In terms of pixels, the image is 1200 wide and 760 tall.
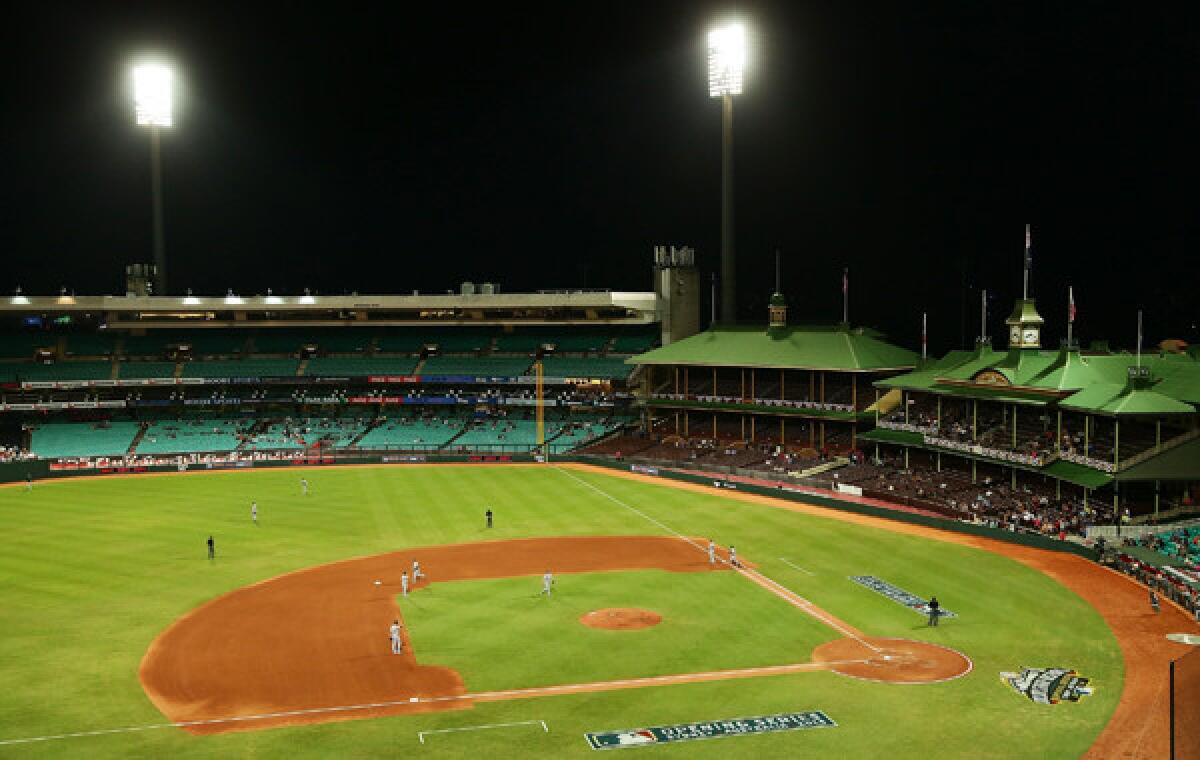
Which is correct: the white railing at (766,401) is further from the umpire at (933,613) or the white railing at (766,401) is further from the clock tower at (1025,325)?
the umpire at (933,613)

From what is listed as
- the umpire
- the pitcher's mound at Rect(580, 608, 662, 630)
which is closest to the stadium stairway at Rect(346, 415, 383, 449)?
Result: the pitcher's mound at Rect(580, 608, 662, 630)

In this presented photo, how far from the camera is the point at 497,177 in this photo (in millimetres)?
105188

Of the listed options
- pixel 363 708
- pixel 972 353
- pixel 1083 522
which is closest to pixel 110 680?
pixel 363 708

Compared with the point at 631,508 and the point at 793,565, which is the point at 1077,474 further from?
the point at 631,508

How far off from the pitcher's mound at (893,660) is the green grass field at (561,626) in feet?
2.05

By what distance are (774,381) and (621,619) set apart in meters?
44.6

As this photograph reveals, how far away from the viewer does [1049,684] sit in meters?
25.6

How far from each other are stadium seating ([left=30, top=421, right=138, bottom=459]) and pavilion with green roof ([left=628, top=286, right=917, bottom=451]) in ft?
142

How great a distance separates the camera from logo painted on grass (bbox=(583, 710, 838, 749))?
22453 mm

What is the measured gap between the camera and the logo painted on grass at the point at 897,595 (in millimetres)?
32750

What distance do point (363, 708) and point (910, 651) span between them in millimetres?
16218

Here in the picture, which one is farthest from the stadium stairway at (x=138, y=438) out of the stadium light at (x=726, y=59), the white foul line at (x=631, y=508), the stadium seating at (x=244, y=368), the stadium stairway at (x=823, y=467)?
the stadium light at (x=726, y=59)

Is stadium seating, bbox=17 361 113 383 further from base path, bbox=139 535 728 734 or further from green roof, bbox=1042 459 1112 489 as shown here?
green roof, bbox=1042 459 1112 489

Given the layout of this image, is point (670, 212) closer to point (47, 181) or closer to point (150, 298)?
point (150, 298)
